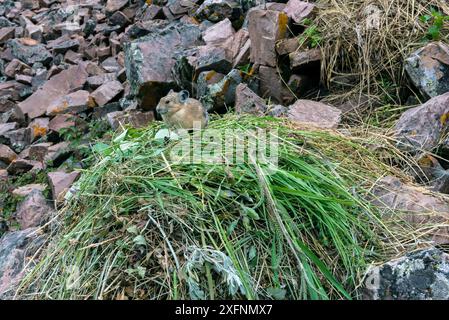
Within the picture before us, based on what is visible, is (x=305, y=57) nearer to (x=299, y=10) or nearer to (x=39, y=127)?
(x=299, y=10)

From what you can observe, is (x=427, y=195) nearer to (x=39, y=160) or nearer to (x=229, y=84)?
(x=229, y=84)

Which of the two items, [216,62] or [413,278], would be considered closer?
[413,278]

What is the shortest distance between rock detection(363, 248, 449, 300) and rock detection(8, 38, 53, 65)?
25.4ft

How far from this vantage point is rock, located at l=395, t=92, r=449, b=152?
4.95 m

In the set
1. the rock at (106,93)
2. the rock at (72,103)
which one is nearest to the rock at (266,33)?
the rock at (106,93)

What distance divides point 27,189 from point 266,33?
2.95 meters

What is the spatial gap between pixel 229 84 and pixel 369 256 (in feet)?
9.64

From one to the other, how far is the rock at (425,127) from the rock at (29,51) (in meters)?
6.54

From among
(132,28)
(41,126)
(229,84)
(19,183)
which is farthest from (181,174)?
(132,28)

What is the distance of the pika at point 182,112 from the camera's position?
16.1ft

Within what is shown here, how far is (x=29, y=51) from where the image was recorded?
10094mm

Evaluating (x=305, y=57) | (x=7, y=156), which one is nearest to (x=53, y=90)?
(x=7, y=156)

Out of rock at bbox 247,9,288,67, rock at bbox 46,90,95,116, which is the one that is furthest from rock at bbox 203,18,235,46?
rock at bbox 46,90,95,116

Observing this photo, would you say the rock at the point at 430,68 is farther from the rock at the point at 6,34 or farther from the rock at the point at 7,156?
the rock at the point at 6,34
